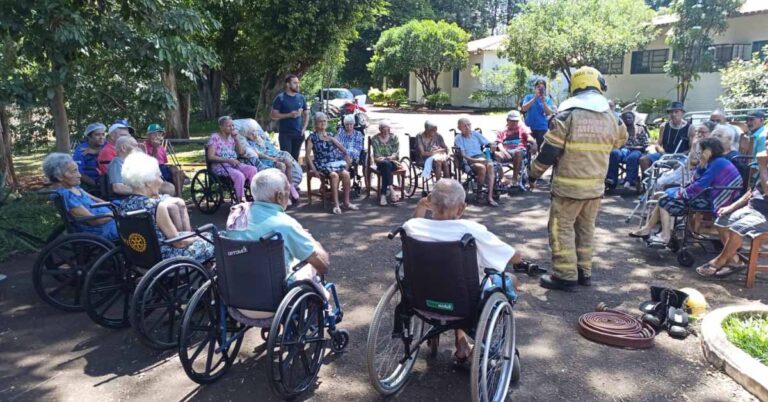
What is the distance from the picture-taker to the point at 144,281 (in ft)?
11.3

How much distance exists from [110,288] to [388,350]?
2.24m

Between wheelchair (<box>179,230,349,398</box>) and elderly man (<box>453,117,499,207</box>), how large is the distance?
5.02 m

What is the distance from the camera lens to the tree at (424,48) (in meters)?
30.0

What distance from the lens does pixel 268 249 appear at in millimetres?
3070

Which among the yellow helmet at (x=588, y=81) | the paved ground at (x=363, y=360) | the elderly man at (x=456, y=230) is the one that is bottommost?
the paved ground at (x=363, y=360)

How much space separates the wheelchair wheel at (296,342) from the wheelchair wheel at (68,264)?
1.94 meters

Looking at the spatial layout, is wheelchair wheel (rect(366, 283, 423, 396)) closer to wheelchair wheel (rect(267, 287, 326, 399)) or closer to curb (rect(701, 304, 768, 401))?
wheelchair wheel (rect(267, 287, 326, 399))

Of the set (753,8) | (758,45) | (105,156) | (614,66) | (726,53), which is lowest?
(105,156)

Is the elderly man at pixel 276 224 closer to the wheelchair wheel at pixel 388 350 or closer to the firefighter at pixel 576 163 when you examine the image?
the wheelchair wheel at pixel 388 350

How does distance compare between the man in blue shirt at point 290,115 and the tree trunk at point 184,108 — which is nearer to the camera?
the man in blue shirt at point 290,115

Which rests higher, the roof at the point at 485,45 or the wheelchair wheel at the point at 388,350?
the roof at the point at 485,45

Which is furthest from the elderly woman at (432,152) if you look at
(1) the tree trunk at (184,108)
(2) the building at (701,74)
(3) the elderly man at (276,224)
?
(2) the building at (701,74)

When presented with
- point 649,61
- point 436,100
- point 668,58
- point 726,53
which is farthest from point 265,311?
point 436,100

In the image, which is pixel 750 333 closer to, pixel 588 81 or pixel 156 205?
pixel 588 81
